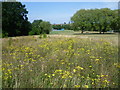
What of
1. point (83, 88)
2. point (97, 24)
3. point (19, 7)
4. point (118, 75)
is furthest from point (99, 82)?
point (97, 24)

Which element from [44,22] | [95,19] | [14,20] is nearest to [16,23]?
[14,20]

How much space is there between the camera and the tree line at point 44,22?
3206 cm

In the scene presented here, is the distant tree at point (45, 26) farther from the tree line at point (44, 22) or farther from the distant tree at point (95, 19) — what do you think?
the distant tree at point (95, 19)

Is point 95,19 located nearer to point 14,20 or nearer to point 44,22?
point 44,22

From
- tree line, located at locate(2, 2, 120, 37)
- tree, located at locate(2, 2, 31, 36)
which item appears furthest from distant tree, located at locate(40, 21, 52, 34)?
tree, located at locate(2, 2, 31, 36)

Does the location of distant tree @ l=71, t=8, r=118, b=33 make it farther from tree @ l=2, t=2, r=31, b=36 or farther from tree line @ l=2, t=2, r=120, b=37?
tree @ l=2, t=2, r=31, b=36

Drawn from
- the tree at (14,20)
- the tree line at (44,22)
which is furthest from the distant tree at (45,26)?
the tree at (14,20)

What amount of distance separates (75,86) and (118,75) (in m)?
1.21

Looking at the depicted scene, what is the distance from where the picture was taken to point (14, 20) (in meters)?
33.0

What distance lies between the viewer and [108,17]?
38.7 meters

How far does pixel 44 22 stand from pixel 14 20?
659 centimetres

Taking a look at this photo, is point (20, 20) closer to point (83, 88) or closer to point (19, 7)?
point (19, 7)

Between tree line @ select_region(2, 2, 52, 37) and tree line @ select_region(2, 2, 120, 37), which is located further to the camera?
tree line @ select_region(2, 2, 120, 37)

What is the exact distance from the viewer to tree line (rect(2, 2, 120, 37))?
32.1 metres
